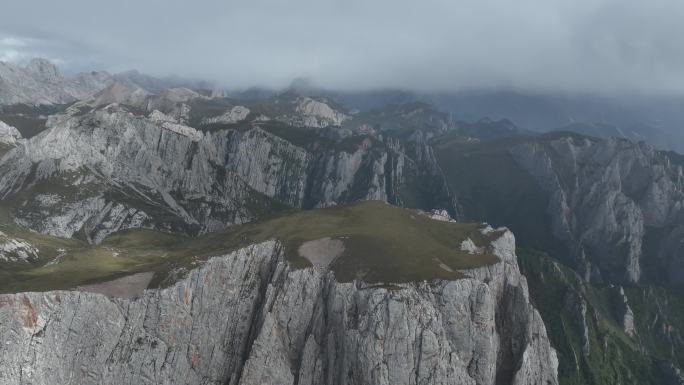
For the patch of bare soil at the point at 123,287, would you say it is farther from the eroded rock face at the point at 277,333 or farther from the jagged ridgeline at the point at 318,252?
the eroded rock face at the point at 277,333

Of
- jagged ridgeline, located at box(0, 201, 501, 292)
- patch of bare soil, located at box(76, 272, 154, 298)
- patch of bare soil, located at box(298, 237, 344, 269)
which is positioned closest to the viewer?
patch of bare soil, located at box(76, 272, 154, 298)

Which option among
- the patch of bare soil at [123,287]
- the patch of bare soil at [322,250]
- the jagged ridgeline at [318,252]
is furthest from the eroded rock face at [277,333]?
the patch of bare soil at [322,250]

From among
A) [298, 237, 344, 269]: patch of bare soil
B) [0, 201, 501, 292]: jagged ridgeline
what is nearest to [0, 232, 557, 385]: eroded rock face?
[0, 201, 501, 292]: jagged ridgeline

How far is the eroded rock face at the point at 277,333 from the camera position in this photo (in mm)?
92188

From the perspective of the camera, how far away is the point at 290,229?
13575 centimetres

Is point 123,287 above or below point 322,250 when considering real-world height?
below

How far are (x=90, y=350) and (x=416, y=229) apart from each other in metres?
89.4

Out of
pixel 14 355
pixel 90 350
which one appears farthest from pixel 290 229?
pixel 14 355

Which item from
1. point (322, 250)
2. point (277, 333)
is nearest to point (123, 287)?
point (277, 333)

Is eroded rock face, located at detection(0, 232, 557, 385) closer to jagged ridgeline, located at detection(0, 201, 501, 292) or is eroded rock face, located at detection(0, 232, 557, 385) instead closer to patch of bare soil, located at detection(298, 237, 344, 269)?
jagged ridgeline, located at detection(0, 201, 501, 292)

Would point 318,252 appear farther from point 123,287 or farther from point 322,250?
point 123,287

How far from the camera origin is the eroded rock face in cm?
9219

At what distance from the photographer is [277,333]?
104500mm

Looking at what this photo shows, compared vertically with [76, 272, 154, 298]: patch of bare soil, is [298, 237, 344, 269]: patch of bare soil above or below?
above
